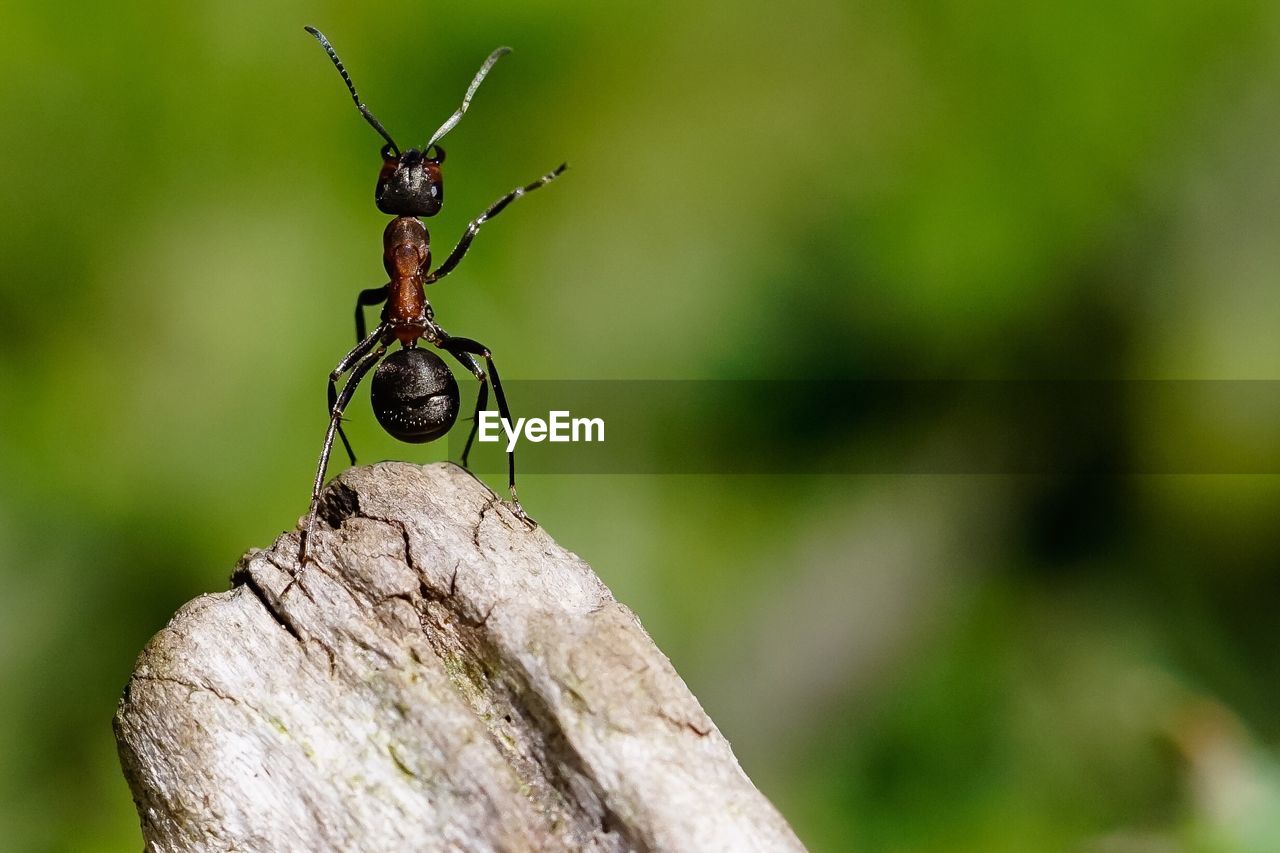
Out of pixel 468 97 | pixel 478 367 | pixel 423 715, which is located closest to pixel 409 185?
pixel 468 97

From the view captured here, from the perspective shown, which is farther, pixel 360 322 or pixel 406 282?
pixel 360 322

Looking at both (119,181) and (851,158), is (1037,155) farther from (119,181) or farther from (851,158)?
(119,181)

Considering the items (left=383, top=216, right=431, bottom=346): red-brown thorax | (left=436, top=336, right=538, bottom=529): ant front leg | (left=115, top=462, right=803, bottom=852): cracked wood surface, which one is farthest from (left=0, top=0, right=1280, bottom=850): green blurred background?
(left=115, top=462, right=803, bottom=852): cracked wood surface

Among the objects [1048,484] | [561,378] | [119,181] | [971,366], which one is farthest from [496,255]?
[1048,484]

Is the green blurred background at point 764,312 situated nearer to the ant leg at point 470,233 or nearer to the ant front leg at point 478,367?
the ant leg at point 470,233

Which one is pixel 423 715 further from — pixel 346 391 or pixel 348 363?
pixel 348 363

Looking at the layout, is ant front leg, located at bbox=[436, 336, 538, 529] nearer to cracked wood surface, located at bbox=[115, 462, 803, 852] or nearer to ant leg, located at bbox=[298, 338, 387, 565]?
ant leg, located at bbox=[298, 338, 387, 565]
